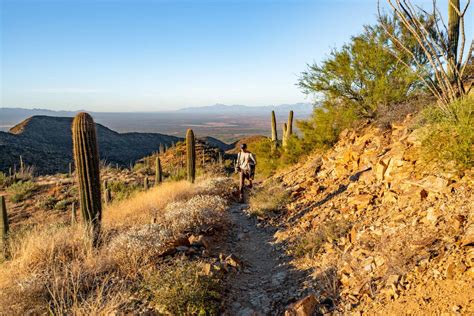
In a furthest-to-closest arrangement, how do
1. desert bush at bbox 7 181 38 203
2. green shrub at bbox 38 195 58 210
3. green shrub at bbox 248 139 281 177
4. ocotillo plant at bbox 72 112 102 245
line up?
1. desert bush at bbox 7 181 38 203
2. green shrub at bbox 38 195 58 210
3. green shrub at bbox 248 139 281 177
4. ocotillo plant at bbox 72 112 102 245

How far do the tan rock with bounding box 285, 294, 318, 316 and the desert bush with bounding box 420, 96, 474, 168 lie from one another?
3.04m

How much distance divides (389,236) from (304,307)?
1.72 meters

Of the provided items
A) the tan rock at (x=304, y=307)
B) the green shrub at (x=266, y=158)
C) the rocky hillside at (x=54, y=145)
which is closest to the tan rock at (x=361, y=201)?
the tan rock at (x=304, y=307)

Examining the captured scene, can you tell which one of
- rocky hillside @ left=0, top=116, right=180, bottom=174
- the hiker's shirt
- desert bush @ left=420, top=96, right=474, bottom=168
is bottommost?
rocky hillside @ left=0, top=116, right=180, bottom=174

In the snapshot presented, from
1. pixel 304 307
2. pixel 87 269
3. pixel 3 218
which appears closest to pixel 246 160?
pixel 87 269

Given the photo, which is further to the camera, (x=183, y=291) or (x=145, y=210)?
(x=145, y=210)

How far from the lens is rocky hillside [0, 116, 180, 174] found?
110 feet

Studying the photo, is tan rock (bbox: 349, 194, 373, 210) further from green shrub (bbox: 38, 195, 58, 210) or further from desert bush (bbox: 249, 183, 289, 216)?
green shrub (bbox: 38, 195, 58, 210)

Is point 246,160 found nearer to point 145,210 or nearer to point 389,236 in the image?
point 145,210

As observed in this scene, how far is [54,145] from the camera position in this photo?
51500 mm

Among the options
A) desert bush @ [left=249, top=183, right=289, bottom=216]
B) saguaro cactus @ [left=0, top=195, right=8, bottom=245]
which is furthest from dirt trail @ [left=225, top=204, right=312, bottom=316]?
saguaro cactus @ [left=0, top=195, right=8, bottom=245]

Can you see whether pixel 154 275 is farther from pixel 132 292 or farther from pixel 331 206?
pixel 331 206

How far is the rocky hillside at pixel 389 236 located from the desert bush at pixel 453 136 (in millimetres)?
189

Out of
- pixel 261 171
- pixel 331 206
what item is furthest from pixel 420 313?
pixel 261 171
